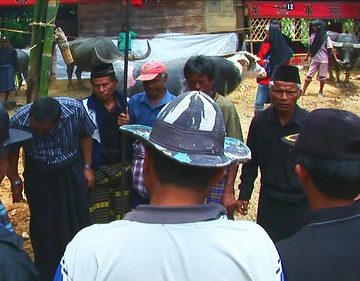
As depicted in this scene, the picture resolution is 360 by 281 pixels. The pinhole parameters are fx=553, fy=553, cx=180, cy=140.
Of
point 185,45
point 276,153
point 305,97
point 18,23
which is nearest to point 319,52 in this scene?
point 305,97

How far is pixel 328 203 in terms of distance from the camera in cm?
178

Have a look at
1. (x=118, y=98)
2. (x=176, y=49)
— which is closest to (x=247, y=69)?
(x=176, y=49)

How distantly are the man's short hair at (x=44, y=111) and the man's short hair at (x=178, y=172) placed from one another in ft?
7.46

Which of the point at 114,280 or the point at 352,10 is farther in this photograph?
the point at 352,10

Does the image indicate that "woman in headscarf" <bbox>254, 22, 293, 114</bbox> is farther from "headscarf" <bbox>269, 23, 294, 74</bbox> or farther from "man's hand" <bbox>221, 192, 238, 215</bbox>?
"man's hand" <bbox>221, 192, 238, 215</bbox>

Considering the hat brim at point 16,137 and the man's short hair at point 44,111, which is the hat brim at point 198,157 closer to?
the hat brim at point 16,137

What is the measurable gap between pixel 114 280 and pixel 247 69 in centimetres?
991

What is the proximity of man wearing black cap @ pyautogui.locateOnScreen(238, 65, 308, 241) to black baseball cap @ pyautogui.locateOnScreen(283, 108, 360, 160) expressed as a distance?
63.1 inches

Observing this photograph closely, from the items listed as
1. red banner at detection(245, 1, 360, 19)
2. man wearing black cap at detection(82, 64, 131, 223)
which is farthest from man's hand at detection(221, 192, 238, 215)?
red banner at detection(245, 1, 360, 19)

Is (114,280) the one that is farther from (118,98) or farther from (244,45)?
(244,45)

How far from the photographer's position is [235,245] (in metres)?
1.41

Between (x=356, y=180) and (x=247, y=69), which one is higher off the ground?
(x=356, y=180)

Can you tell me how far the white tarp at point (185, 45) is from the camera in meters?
14.5

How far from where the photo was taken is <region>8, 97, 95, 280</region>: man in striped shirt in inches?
147
